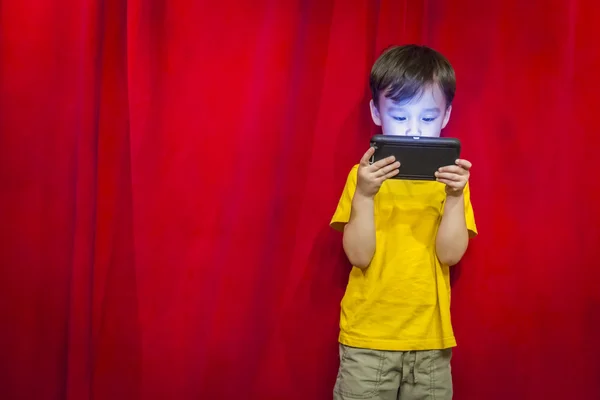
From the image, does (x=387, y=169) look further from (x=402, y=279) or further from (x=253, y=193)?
(x=253, y=193)

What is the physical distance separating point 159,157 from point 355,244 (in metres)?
0.51

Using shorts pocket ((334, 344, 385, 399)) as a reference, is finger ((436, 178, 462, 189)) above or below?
above

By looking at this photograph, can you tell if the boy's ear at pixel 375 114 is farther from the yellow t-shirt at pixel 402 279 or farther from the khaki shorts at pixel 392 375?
the khaki shorts at pixel 392 375

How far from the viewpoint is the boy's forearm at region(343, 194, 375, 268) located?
122cm

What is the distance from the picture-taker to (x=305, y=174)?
1438 mm

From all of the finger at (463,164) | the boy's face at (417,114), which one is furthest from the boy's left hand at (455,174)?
the boy's face at (417,114)

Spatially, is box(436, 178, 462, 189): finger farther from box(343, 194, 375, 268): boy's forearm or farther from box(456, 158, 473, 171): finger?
box(343, 194, 375, 268): boy's forearm

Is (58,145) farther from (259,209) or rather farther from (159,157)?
(259,209)

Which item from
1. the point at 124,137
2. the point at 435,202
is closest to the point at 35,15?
the point at 124,137

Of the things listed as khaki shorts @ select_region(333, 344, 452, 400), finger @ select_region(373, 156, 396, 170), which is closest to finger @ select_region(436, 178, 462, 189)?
finger @ select_region(373, 156, 396, 170)

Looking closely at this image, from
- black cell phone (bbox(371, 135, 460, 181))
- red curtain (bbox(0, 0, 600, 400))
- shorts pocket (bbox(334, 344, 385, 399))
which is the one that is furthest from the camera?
red curtain (bbox(0, 0, 600, 400))

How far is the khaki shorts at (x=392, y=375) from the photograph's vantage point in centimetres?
127

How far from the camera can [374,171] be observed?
118 centimetres

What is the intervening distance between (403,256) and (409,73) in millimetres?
382
